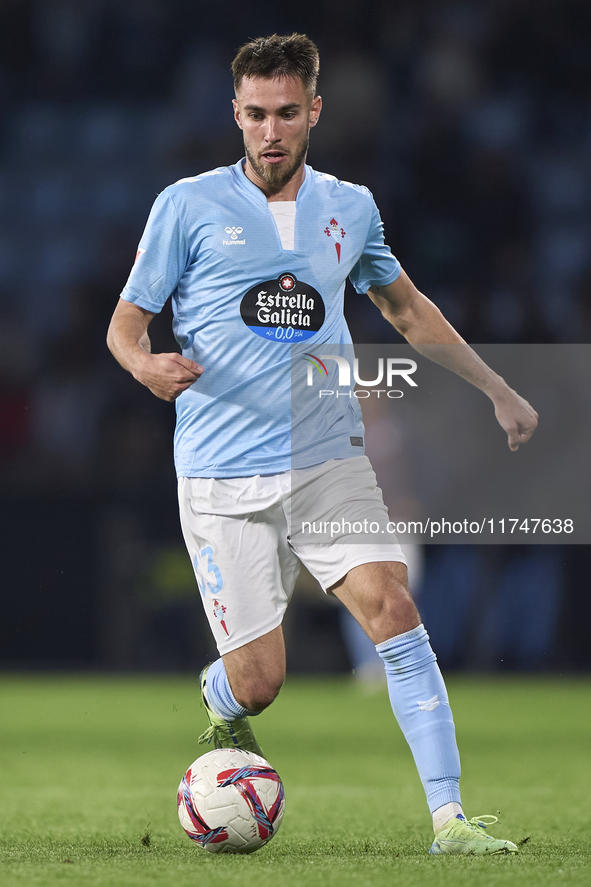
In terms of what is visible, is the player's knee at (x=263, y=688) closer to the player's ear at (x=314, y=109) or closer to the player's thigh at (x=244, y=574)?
the player's thigh at (x=244, y=574)

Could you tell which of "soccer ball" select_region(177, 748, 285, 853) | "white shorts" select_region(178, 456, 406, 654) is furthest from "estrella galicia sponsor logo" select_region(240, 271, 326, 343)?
"soccer ball" select_region(177, 748, 285, 853)

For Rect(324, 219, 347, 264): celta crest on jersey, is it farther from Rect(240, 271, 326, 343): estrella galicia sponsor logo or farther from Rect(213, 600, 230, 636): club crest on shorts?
Rect(213, 600, 230, 636): club crest on shorts

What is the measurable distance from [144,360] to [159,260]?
1.50 feet

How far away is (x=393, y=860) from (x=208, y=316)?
1641mm

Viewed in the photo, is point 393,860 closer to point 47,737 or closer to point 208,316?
point 208,316

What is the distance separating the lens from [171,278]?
3898 millimetres

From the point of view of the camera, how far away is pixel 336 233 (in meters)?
4.05

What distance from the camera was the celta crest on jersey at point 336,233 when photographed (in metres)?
4.03

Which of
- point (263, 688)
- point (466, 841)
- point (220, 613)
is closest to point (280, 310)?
point (220, 613)

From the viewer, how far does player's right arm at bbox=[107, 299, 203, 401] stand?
3.45 metres

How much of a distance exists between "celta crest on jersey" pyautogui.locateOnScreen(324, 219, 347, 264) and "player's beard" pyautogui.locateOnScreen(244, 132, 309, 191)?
19 cm

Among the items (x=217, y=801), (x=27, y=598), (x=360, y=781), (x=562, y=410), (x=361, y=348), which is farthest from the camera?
(x=27, y=598)

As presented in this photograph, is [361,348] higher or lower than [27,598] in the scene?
higher

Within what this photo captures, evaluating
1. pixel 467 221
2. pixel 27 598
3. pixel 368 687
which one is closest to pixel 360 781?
pixel 368 687
